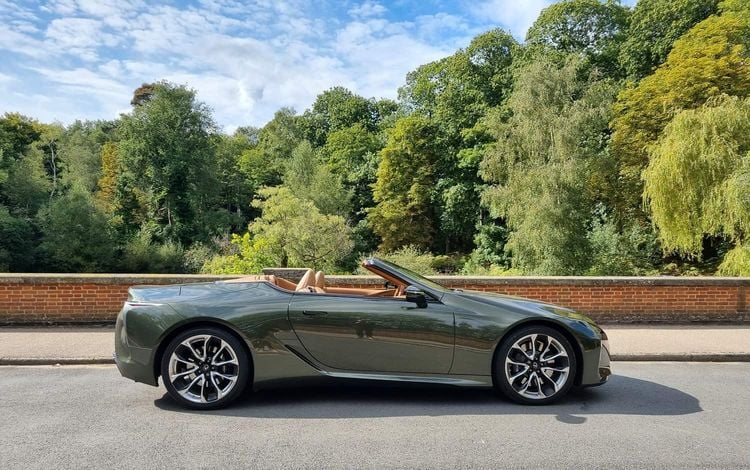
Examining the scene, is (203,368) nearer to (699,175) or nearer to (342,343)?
(342,343)

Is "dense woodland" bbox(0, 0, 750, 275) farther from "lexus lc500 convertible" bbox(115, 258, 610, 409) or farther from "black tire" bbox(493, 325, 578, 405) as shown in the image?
"lexus lc500 convertible" bbox(115, 258, 610, 409)

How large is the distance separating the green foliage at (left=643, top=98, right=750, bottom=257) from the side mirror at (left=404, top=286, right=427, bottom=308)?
13814 millimetres

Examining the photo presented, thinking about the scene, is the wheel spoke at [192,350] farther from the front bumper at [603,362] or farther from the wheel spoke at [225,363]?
the front bumper at [603,362]

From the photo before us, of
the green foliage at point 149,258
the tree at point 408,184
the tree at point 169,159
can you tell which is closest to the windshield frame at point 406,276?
the green foliage at point 149,258

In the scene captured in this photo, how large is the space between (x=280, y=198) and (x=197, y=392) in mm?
19352

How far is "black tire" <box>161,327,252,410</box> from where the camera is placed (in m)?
4.28

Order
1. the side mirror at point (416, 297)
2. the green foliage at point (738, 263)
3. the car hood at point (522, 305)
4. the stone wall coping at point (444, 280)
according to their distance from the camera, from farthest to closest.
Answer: the green foliage at point (738, 263) < the stone wall coping at point (444, 280) < the car hood at point (522, 305) < the side mirror at point (416, 297)

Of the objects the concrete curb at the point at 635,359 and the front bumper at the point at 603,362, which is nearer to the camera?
the front bumper at the point at 603,362

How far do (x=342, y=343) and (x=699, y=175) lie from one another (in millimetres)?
15380

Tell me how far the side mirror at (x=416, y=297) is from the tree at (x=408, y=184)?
36038mm

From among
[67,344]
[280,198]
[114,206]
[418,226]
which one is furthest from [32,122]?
[67,344]

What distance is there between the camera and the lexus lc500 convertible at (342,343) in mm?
4316

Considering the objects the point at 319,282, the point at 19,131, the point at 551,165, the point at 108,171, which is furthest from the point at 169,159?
the point at 319,282

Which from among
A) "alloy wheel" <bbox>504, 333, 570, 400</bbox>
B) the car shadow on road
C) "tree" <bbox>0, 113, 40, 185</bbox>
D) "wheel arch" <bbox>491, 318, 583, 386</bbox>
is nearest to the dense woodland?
"tree" <bbox>0, 113, 40, 185</bbox>
